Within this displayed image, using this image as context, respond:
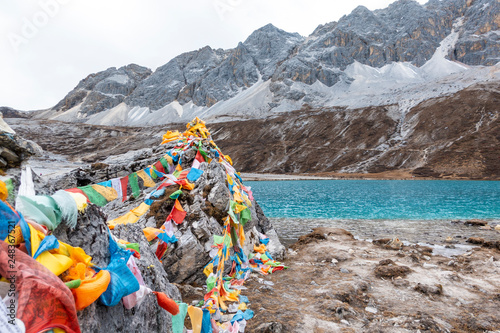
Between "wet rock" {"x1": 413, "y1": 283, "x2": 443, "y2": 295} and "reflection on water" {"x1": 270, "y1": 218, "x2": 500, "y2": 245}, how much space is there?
856 cm

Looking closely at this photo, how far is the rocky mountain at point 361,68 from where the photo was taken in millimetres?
130875

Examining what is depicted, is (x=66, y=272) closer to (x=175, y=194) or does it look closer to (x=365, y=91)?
(x=175, y=194)

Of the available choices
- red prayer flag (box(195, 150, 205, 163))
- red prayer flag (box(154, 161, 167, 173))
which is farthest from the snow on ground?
red prayer flag (box(154, 161, 167, 173))

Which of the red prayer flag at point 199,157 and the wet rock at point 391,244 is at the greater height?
the red prayer flag at point 199,157

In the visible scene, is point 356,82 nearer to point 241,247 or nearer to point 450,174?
point 450,174

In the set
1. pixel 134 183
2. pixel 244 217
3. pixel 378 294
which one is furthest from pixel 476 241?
pixel 134 183

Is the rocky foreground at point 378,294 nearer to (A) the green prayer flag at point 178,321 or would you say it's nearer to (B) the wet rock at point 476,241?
(A) the green prayer flag at point 178,321

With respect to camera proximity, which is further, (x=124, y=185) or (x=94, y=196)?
(x=124, y=185)

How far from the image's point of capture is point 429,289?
6.96m

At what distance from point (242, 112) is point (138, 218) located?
14376cm

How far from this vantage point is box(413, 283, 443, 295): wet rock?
6893 mm

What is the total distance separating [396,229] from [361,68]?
167 meters

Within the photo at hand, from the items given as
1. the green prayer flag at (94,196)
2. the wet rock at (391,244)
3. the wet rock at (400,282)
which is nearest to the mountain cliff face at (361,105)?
the wet rock at (391,244)

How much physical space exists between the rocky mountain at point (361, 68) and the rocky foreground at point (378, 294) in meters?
116
